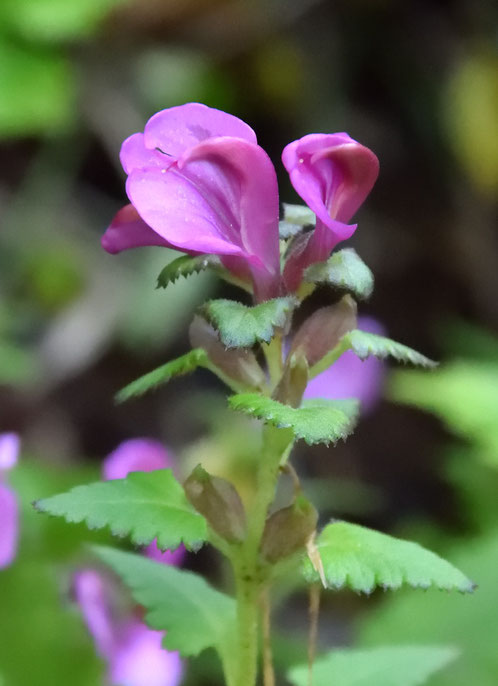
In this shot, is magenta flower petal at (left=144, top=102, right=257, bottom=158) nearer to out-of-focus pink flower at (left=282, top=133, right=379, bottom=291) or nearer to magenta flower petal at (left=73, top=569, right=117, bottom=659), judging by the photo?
out-of-focus pink flower at (left=282, top=133, right=379, bottom=291)

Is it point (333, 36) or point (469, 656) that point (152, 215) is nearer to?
point (469, 656)

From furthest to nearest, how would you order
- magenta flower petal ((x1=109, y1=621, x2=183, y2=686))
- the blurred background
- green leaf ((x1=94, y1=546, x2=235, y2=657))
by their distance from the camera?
1. the blurred background
2. magenta flower petal ((x1=109, y1=621, x2=183, y2=686))
3. green leaf ((x1=94, y1=546, x2=235, y2=657))

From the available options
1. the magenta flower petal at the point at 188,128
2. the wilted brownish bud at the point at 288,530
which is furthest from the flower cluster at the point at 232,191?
the wilted brownish bud at the point at 288,530

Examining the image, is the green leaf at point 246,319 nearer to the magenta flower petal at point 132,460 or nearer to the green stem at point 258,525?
the green stem at point 258,525

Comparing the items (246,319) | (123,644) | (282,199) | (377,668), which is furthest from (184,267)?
(282,199)

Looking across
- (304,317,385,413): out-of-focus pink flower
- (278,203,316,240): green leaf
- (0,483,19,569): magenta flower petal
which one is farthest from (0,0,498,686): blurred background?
(278,203,316,240): green leaf

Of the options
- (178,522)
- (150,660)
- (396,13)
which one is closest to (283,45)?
(396,13)

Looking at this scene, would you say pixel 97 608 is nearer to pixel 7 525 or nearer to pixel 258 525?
pixel 7 525
